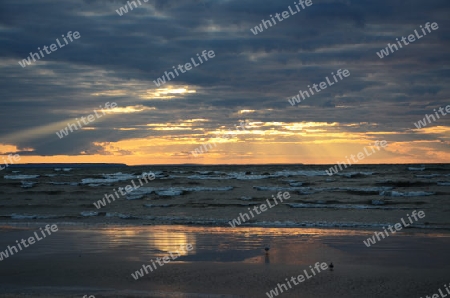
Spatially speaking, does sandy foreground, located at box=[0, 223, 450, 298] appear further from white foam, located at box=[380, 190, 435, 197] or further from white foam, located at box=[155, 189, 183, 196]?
A: white foam, located at box=[155, 189, 183, 196]

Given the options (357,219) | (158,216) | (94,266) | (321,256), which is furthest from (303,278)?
(158,216)

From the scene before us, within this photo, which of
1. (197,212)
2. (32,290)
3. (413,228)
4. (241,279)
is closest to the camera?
(32,290)

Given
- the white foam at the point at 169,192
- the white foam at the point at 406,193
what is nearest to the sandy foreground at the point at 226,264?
the white foam at the point at 406,193

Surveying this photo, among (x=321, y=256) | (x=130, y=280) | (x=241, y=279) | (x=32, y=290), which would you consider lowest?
(x=321, y=256)

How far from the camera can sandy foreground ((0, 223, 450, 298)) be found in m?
11.1

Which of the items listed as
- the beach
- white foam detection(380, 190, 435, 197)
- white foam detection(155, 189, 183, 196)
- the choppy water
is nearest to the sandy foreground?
the beach

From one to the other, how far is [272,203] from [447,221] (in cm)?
1358

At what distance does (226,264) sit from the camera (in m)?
14.0

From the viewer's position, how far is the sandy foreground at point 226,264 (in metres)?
11.1

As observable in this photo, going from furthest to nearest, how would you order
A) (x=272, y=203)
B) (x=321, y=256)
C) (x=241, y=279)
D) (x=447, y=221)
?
(x=272, y=203), (x=447, y=221), (x=321, y=256), (x=241, y=279)

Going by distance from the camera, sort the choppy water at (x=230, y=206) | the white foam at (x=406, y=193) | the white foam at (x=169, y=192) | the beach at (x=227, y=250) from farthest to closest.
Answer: the white foam at (x=169, y=192)
the white foam at (x=406, y=193)
the choppy water at (x=230, y=206)
the beach at (x=227, y=250)

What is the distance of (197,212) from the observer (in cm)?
3011

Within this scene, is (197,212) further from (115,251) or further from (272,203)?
(115,251)

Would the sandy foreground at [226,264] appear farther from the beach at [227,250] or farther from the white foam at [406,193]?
the white foam at [406,193]
